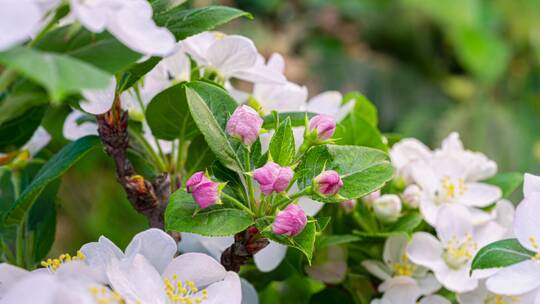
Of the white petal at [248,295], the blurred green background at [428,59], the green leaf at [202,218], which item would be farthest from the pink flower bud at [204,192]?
the blurred green background at [428,59]

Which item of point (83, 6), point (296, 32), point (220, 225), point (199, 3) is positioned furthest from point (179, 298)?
point (296, 32)

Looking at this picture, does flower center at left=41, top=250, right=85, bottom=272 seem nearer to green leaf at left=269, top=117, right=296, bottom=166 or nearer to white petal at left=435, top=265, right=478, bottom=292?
green leaf at left=269, top=117, right=296, bottom=166

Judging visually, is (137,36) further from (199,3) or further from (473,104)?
(473,104)

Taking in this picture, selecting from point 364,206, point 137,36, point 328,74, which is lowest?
→ point 328,74

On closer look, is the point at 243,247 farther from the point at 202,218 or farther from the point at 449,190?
the point at 449,190

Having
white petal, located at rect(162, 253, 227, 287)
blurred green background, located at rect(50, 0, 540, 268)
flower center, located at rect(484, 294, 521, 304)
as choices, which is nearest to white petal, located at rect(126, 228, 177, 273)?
white petal, located at rect(162, 253, 227, 287)

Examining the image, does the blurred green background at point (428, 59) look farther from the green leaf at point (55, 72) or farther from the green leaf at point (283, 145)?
the green leaf at point (55, 72)

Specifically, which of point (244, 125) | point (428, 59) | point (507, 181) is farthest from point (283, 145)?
point (428, 59)
